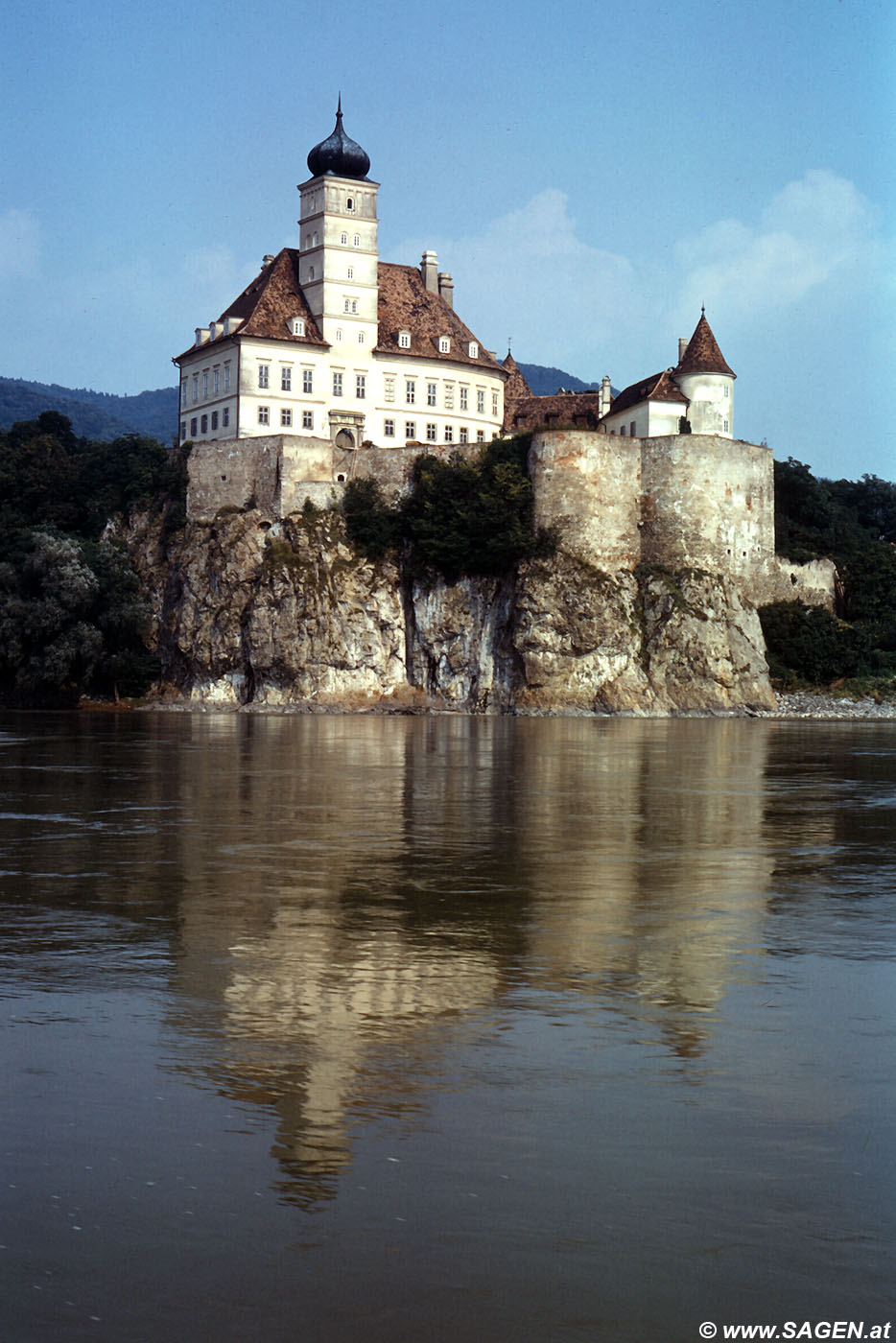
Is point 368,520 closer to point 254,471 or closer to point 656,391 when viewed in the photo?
point 254,471

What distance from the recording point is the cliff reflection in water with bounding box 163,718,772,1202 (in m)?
7.93

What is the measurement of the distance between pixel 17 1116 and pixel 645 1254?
3.14 meters

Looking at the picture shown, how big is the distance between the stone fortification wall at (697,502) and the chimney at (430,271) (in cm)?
1941

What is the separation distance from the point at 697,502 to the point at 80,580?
102 feet

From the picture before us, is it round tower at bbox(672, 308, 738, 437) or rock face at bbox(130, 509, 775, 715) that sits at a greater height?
round tower at bbox(672, 308, 738, 437)

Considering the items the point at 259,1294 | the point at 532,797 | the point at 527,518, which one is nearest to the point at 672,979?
the point at 259,1294

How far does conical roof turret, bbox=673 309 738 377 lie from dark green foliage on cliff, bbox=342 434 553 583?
11745 millimetres

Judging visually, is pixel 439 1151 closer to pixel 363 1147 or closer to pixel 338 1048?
pixel 363 1147

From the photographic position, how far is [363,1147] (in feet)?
21.6

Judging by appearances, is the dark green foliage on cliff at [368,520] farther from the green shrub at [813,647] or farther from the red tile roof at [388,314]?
the green shrub at [813,647]

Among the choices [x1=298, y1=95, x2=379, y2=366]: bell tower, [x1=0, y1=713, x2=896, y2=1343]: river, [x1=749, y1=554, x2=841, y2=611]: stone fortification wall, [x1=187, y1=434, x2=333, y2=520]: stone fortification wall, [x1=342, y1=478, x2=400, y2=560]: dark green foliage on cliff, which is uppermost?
[x1=298, y1=95, x2=379, y2=366]: bell tower

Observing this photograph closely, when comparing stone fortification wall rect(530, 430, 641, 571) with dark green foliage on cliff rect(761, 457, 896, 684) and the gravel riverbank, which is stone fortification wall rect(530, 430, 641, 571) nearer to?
dark green foliage on cliff rect(761, 457, 896, 684)

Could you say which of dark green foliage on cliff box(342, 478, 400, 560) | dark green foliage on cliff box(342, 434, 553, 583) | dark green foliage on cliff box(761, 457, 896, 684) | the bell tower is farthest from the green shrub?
the bell tower

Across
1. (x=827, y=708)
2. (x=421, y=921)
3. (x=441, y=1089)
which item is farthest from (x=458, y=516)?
(x=441, y=1089)
